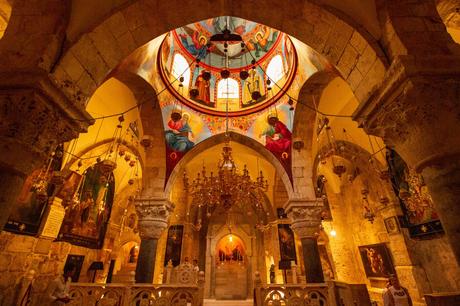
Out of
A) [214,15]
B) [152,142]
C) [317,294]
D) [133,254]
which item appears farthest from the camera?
[133,254]

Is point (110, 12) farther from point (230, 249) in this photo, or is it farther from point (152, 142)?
point (230, 249)

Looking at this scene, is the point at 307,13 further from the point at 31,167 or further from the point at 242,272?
the point at 242,272

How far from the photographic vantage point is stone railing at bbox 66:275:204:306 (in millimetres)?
4488

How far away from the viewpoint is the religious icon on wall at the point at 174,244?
1151cm

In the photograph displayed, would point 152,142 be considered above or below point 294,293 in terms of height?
above

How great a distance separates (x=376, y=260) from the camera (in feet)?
31.6

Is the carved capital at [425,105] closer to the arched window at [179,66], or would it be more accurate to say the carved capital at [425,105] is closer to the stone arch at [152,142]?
the stone arch at [152,142]

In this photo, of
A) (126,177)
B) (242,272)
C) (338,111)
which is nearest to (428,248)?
(338,111)

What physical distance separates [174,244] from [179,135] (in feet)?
21.3

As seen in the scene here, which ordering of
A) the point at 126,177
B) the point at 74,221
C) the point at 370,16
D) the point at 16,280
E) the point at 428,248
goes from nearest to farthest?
the point at 370,16 < the point at 16,280 < the point at 428,248 < the point at 74,221 < the point at 126,177

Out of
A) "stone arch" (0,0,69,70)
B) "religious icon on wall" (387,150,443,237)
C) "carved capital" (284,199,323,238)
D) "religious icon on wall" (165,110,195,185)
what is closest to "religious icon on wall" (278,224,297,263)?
"carved capital" (284,199,323,238)

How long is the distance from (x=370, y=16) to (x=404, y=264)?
8.59m

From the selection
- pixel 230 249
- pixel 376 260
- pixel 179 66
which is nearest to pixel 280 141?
pixel 179 66

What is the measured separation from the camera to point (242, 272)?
14.0 meters
